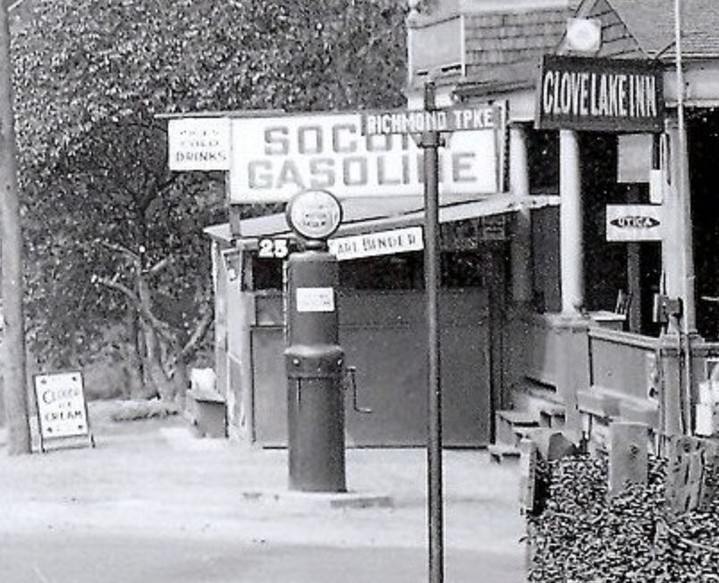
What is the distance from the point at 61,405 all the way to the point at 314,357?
6.28 metres

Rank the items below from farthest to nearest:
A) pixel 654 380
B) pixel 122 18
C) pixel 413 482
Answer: pixel 122 18
pixel 413 482
pixel 654 380

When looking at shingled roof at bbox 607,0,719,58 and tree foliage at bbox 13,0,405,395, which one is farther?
tree foliage at bbox 13,0,405,395

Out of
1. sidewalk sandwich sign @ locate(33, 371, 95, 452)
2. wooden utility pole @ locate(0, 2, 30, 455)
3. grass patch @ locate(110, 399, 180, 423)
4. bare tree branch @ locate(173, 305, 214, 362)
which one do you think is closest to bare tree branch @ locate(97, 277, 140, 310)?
bare tree branch @ locate(173, 305, 214, 362)

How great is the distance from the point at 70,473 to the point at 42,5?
1352cm

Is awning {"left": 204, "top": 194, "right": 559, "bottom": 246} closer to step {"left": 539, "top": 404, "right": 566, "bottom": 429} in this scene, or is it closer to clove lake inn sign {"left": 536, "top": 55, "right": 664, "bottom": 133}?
step {"left": 539, "top": 404, "right": 566, "bottom": 429}

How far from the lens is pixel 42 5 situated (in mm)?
30750

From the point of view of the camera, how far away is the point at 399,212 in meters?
21.7

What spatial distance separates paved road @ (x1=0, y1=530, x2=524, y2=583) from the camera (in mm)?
12570

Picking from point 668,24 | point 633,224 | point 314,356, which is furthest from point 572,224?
point 314,356

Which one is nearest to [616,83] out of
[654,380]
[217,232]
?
[654,380]

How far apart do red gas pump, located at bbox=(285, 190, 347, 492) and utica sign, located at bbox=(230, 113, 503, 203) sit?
4169mm

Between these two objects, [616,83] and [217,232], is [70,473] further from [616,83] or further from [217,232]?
[616,83]

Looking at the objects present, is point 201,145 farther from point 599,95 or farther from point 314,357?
point 599,95

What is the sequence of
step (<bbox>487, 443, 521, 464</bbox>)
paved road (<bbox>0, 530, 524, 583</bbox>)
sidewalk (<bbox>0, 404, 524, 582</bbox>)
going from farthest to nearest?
step (<bbox>487, 443, 521, 464</bbox>)
sidewalk (<bbox>0, 404, 524, 582</bbox>)
paved road (<bbox>0, 530, 524, 583</bbox>)
